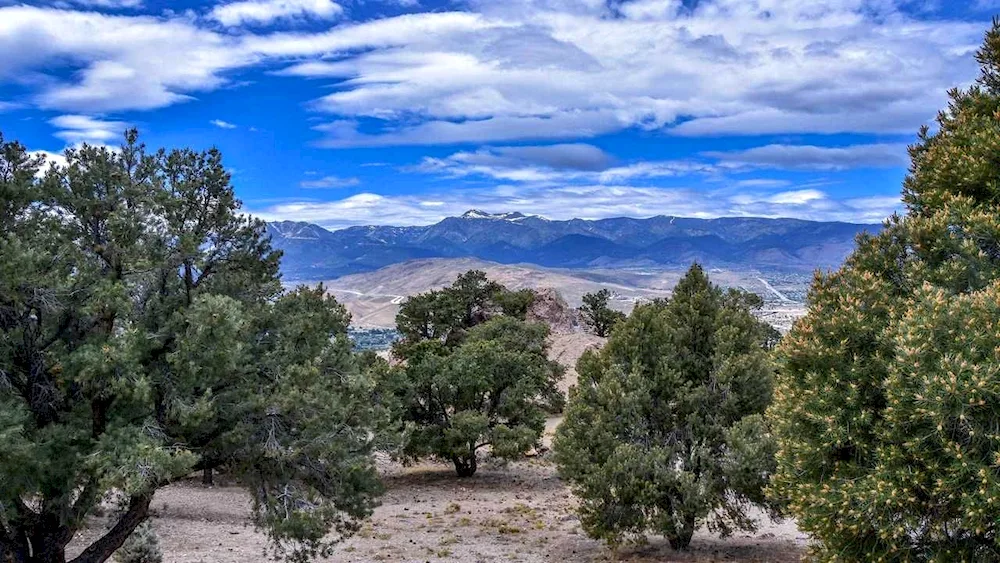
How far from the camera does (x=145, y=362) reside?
1177 cm

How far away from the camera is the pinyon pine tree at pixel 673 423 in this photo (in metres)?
16.7

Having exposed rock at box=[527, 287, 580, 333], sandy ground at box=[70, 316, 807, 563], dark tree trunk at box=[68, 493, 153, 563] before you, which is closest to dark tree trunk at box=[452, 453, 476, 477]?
sandy ground at box=[70, 316, 807, 563]

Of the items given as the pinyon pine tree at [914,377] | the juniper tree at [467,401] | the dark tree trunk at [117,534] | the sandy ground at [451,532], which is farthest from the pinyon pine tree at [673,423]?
the juniper tree at [467,401]

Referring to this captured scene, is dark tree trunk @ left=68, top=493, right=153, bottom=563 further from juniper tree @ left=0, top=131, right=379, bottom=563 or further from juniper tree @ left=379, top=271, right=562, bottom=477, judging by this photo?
juniper tree @ left=379, top=271, right=562, bottom=477

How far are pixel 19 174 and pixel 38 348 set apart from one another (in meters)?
2.94

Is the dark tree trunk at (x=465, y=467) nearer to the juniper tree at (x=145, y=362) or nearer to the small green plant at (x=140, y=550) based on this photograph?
the small green plant at (x=140, y=550)

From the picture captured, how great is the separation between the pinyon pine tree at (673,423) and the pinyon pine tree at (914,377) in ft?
17.5

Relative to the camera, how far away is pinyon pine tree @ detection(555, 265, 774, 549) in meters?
16.7

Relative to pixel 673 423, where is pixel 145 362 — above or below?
above

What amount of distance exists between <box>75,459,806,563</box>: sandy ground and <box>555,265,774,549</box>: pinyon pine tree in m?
1.59

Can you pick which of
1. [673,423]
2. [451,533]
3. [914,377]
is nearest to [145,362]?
[914,377]

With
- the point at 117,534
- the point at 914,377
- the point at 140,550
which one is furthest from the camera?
the point at 140,550

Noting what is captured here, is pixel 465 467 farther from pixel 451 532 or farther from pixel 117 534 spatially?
pixel 117 534

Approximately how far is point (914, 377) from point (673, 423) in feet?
31.5
